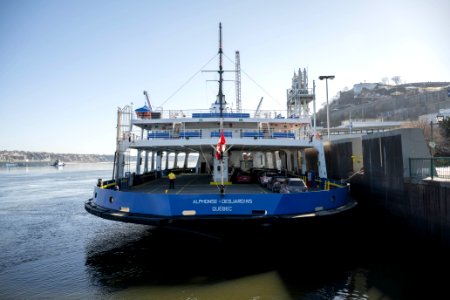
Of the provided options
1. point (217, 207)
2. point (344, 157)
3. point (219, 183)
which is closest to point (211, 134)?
point (219, 183)

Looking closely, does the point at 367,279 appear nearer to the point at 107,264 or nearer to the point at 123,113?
the point at 107,264

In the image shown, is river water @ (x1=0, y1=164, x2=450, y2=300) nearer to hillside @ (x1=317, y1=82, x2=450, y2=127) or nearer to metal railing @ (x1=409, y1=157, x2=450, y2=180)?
metal railing @ (x1=409, y1=157, x2=450, y2=180)

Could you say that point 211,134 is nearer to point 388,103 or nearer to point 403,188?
point 403,188

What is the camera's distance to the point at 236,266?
1170cm

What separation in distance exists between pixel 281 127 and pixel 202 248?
10876 millimetres

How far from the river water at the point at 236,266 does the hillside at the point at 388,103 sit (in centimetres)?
6123

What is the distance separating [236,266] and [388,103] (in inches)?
3880

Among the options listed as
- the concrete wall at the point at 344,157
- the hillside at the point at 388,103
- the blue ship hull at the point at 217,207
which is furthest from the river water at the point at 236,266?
the hillside at the point at 388,103

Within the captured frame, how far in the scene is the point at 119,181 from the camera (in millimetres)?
15547

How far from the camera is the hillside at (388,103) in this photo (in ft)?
265

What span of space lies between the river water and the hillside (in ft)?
201

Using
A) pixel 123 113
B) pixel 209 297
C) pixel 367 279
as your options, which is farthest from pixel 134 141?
pixel 367 279

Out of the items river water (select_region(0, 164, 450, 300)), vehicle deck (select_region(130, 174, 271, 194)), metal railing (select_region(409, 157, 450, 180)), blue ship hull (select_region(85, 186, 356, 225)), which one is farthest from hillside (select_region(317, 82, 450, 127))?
blue ship hull (select_region(85, 186, 356, 225))

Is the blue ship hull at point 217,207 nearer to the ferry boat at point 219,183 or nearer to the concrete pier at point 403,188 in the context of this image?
the ferry boat at point 219,183
